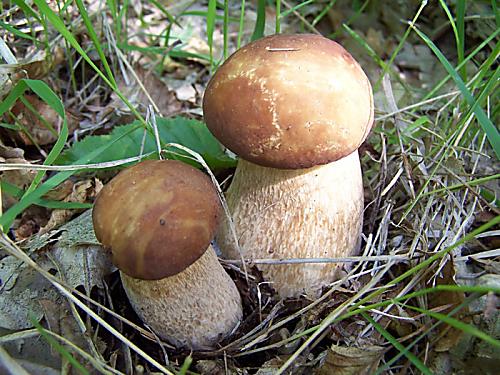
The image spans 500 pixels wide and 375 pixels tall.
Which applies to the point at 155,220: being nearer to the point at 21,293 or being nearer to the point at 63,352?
the point at 63,352

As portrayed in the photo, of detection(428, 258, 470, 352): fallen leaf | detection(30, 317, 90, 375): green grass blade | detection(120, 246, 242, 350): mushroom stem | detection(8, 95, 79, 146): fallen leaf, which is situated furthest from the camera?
detection(8, 95, 79, 146): fallen leaf

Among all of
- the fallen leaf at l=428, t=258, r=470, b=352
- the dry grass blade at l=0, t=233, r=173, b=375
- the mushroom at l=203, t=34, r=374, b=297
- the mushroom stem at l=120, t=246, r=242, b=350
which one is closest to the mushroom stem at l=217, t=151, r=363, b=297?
the mushroom at l=203, t=34, r=374, b=297

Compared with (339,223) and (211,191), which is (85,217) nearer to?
(211,191)

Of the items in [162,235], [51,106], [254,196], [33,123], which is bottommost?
[33,123]

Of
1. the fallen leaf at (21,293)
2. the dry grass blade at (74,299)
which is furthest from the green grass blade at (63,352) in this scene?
the fallen leaf at (21,293)

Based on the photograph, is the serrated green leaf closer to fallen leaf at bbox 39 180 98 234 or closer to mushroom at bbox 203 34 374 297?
fallen leaf at bbox 39 180 98 234

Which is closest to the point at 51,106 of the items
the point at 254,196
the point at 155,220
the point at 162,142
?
the point at 162,142

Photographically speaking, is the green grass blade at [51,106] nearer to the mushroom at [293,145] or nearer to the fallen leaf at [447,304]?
the mushroom at [293,145]

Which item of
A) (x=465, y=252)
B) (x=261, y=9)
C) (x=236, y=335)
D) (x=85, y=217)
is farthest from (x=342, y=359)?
(x=261, y=9)
